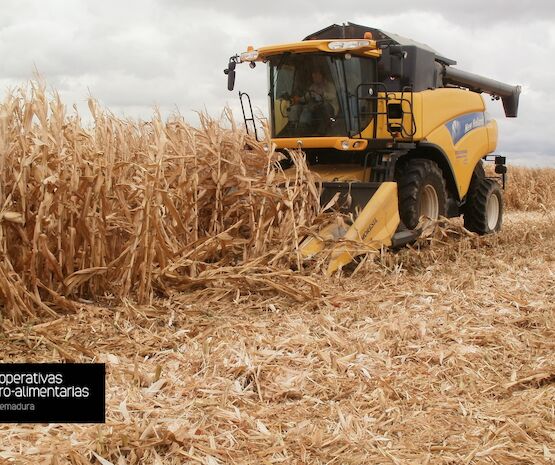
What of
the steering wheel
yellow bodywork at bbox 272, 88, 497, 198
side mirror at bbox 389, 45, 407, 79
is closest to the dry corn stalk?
yellow bodywork at bbox 272, 88, 497, 198

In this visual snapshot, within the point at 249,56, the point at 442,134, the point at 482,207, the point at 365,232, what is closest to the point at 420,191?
the point at 442,134

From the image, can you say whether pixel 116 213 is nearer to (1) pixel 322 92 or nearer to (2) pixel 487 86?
(1) pixel 322 92

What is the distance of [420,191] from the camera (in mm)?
7750

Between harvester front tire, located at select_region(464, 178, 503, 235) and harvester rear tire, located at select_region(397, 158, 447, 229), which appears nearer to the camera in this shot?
harvester rear tire, located at select_region(397, 158, 447, 229)

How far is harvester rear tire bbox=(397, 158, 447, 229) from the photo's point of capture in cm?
755

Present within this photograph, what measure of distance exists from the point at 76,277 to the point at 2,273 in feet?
1.76

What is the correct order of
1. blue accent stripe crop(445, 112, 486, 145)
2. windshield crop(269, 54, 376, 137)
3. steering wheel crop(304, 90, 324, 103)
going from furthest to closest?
blue accent stripe crop(445, 112, 486, 145)
steering wheel crop(304, 90, 324, 103)
windshield crop(269, 54, 376, 137)

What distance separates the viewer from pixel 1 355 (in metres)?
4.08

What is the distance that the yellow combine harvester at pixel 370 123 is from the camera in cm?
712

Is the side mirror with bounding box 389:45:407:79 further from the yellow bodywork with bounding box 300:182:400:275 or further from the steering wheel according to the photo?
the yellow bodywork with bounding box 300:182:400:275

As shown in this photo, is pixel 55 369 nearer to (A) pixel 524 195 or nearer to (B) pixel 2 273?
(B) pixel 2 273

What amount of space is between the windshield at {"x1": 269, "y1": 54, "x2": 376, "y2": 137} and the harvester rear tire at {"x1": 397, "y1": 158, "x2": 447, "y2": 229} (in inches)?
27.6

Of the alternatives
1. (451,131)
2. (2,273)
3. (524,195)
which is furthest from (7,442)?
(524,195)

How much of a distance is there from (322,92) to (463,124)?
242 cm
